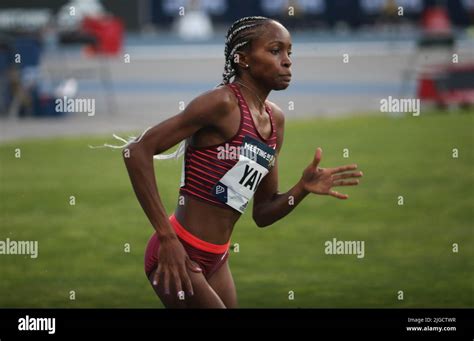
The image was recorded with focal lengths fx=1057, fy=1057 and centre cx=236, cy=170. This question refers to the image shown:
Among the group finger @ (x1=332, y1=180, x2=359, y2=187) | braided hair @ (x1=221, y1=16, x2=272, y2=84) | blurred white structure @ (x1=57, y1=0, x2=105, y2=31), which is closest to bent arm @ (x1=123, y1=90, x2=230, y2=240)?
braided hair @ (x1=221, y1=16, x2=272, y2=84)

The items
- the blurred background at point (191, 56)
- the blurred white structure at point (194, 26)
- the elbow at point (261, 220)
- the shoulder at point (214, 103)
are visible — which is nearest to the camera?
the shoulder at point (214, 103)

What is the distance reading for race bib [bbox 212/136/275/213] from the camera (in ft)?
20.4

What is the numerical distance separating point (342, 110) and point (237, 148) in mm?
16942

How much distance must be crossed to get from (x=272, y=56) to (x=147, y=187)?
1076mm

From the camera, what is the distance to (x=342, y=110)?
22.9 metres

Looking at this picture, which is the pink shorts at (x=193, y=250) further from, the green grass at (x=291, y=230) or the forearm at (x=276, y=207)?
the green grass at (x=291, y=230)

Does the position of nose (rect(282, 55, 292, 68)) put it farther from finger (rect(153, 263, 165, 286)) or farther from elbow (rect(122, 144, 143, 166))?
finger (rect(153, 263, 165, 286))

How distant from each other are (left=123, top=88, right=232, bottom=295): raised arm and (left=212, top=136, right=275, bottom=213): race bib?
39 cm

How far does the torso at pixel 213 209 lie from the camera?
6152 millimetres

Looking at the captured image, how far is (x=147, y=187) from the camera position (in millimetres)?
5906

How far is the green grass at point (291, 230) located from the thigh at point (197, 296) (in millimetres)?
3197
